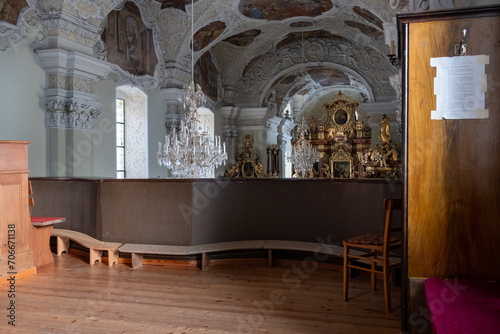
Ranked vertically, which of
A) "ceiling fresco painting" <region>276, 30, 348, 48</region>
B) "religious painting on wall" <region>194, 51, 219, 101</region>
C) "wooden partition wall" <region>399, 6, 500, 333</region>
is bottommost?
"wooden partition wall" <region>399, 6, 500, 333</region>

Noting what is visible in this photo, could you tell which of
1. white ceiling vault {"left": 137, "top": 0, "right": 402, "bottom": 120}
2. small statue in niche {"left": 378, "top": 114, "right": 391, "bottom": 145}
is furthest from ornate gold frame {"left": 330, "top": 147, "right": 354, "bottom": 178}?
small statue in niche {"left": 378, "top": 114, "right": 391, "bottom": 145}

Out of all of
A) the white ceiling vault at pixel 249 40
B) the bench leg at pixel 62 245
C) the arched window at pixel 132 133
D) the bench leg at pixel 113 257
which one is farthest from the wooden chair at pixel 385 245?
the arched window at pixel 132 133

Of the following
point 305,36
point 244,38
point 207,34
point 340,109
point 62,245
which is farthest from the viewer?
point 340,109

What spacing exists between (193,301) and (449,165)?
2.58 m

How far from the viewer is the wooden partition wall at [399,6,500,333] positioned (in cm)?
276

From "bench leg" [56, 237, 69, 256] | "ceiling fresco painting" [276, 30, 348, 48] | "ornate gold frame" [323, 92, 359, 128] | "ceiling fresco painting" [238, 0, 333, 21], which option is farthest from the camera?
"ornate gold frame" [323, 92, 359, 128]

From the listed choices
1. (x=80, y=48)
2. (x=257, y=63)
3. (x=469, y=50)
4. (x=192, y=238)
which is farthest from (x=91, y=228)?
(x=257, y=63)

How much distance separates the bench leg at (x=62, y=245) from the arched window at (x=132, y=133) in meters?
4.98

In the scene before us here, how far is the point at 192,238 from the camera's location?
5684mm

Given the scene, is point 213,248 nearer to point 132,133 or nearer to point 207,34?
point 132,133

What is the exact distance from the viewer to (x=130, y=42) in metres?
10.7

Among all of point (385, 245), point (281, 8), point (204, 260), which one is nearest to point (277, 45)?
point (281, 8)

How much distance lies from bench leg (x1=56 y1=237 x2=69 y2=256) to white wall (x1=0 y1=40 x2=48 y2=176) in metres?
2.32

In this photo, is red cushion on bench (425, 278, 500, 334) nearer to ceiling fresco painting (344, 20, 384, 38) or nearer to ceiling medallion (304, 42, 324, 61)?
ceiling fresco painting (344, 20, 384, 38)
